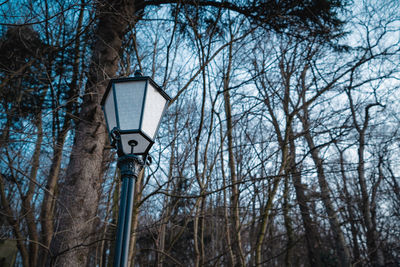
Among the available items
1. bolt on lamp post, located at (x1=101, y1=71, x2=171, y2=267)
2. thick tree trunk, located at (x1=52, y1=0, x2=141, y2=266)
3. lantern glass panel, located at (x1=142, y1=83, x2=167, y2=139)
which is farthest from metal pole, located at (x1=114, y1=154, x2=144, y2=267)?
thick tree trunk, located at (x1=52, y1=0, x2=141, y2=266)

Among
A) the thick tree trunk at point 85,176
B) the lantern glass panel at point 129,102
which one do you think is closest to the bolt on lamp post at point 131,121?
the lantern glass panel at point 129,102

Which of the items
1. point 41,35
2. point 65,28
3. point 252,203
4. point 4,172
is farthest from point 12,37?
point 252,203

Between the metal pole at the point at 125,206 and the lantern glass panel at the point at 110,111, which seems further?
the lantern glass panel at the point at 110,111

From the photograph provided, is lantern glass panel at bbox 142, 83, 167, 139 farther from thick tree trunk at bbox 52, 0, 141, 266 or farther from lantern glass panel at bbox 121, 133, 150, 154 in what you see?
thick tree trunk at bbox 52, 0, 141, 266

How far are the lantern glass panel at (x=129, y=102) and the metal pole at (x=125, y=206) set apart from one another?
208 millimetres

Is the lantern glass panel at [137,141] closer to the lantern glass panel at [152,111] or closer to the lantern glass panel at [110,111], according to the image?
the lantern glass panel at [152,111]

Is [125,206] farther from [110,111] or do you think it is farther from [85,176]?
[85,176]

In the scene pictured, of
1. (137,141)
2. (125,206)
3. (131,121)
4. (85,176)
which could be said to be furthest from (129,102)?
(85,176)

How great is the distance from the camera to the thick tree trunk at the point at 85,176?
9.73 ft

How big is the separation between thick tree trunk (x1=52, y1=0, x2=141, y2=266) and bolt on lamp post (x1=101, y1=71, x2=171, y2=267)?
4.26ft

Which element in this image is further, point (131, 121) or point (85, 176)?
point (85, 176)

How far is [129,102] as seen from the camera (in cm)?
193

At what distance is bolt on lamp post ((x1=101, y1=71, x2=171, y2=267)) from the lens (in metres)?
1.83

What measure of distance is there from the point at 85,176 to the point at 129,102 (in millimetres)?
1794
